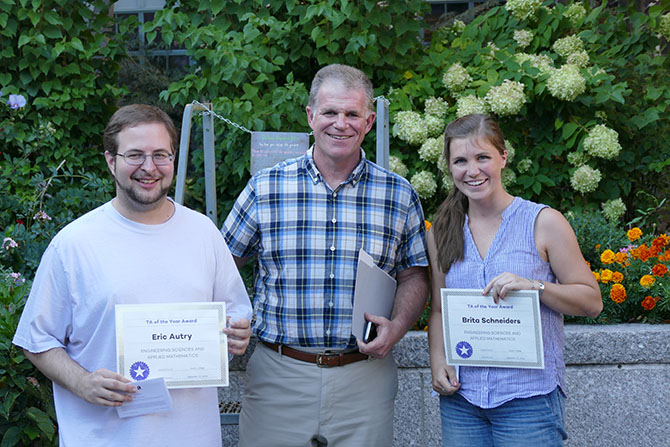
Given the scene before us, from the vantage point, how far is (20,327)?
2.30 meters

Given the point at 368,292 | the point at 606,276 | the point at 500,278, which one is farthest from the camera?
the point at 606,276

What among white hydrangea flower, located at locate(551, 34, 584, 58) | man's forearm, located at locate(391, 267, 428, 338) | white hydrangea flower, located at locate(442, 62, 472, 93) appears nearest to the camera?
man's forearm, located at locate(391, 267, 428, 338)

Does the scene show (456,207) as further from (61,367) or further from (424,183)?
(424,183)

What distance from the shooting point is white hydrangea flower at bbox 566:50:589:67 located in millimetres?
5574

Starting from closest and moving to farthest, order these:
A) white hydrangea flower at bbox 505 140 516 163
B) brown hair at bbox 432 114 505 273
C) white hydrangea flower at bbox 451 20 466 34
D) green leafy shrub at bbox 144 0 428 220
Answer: brown hair at bbox 432 114 505 273 → green leafy shrub at bbox 144 0 428 220 → white hydrangea flower at bbox 505 140 516 163 → white hydrangea flower at bbox 451 20 466 34

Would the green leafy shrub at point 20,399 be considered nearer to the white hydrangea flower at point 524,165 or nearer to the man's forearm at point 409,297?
the man's forearm at point 409,297

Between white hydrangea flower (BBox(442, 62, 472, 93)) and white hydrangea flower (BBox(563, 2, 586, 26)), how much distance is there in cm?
117

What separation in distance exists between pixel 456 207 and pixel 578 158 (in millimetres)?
2949

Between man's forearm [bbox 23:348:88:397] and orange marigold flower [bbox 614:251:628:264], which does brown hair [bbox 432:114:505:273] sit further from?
orange marigold flower [bbox 614:251:628:264]

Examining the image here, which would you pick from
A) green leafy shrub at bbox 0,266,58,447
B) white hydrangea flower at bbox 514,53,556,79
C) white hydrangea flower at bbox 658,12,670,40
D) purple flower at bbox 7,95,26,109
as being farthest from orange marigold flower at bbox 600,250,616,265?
purple flower at bbox 7,95,26,109

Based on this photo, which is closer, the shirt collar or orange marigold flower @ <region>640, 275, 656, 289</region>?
the shirt collar

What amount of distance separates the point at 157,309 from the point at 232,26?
379cm

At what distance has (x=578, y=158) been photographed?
17.8ft

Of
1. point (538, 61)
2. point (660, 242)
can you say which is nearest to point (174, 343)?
point (660, 242)
